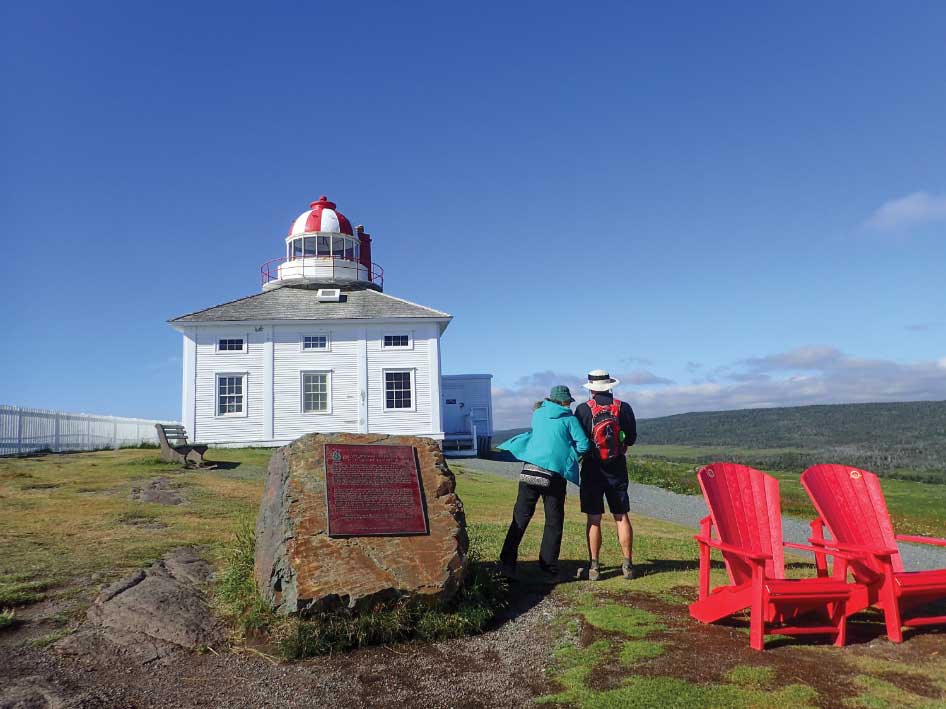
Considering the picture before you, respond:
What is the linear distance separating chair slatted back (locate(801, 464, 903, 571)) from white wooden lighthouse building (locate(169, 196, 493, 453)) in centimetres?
1868

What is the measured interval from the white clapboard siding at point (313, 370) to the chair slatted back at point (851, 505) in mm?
19478

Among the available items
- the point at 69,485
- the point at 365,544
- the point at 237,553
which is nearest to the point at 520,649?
the point at 365,544

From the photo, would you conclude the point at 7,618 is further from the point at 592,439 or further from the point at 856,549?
the point at 856,549

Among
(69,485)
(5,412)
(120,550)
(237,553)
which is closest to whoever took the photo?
(237,553)

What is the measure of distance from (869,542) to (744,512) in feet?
3.51

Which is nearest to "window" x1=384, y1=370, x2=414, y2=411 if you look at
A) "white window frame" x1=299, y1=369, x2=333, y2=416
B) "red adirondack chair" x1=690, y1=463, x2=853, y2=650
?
"white window frame" x1=299, y1=369, x2=333, y2=416

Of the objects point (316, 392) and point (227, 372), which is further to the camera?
point (316, 392)

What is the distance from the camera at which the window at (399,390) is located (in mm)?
24109

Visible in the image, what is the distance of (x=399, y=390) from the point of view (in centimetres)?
2420

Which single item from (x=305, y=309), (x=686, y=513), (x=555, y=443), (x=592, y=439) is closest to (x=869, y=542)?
(x=592, y=439)

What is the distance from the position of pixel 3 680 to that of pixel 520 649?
3.14 meters

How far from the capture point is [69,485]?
40.5 ft

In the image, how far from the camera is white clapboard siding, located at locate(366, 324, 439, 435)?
23.9m

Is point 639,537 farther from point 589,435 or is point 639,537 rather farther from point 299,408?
point 299,408
